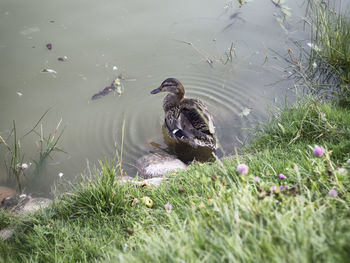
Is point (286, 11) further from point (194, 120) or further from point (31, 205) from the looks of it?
point (31, 205)

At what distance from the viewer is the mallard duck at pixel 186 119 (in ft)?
15.6

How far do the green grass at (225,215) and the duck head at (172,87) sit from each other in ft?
5.92

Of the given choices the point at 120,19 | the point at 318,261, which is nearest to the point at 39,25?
the point at 120,19

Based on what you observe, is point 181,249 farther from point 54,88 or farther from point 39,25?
point 39,25

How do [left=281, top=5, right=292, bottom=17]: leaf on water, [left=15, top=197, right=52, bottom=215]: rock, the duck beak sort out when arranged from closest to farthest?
[left=15, top=197, right=52, bottom=215]: rock, the duck beak, [left=281, top=5, right=292, bottom=17]: leaf on water

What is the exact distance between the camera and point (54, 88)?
19.2 feet

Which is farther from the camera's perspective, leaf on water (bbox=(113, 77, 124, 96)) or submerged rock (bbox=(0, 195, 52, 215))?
leaf on water (bbox=(113, 77, 124, 96))

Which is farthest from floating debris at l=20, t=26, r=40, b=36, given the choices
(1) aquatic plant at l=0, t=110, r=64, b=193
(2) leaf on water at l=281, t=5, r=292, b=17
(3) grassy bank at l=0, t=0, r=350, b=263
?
(2) leaf on water at l=281, t=5, r=292, b=17

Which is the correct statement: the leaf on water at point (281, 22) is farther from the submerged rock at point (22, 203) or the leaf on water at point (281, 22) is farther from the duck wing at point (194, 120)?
the submerged rock at point (22, 203)

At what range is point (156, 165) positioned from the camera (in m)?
4.42

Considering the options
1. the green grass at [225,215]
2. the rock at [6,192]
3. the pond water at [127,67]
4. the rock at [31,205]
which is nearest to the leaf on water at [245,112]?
the pond water at [127,67]

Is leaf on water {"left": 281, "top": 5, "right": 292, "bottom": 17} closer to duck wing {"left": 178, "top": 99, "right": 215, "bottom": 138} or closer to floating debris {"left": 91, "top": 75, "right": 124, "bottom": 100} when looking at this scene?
duck wing {"left": 178, "top": 99, "right": 215, "bottom": 138}

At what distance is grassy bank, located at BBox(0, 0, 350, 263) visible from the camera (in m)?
1.81

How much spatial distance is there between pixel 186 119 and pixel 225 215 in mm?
3052
